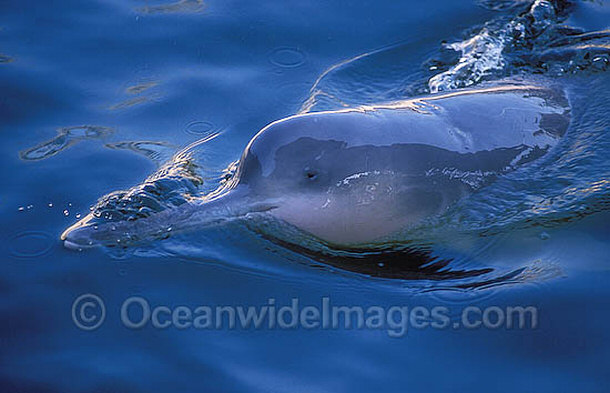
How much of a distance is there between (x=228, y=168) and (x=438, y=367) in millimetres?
2592

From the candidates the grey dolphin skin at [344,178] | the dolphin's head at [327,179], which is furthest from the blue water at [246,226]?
the dolphin's head at [327,179]

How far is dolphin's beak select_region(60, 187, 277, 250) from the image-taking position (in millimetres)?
5094

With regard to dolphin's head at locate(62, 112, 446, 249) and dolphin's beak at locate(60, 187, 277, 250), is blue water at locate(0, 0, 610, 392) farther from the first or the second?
dolphin's head at locate(62, 112, 446, 249)

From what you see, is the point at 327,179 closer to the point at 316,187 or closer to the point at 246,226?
the point at 316,187

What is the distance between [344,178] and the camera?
17.6 ft

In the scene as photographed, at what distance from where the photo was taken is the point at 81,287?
4961 mm

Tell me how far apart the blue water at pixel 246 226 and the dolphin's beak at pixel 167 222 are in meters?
0.10

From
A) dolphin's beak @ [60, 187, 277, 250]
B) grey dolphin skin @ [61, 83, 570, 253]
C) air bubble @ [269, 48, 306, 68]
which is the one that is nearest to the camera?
dolphin's beak @ [60, 187, 277, 250]

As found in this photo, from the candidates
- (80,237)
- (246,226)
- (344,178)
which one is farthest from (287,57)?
(80,237)

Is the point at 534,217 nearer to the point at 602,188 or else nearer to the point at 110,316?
the point at 602,188

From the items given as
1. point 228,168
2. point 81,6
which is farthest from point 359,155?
point 81,6

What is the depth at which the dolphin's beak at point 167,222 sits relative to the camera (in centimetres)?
509

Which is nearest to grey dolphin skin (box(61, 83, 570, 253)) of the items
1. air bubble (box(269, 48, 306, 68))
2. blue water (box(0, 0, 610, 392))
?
blue water (box(0, 0, 610, 392))

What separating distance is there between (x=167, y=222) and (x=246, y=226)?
1.82 ft
